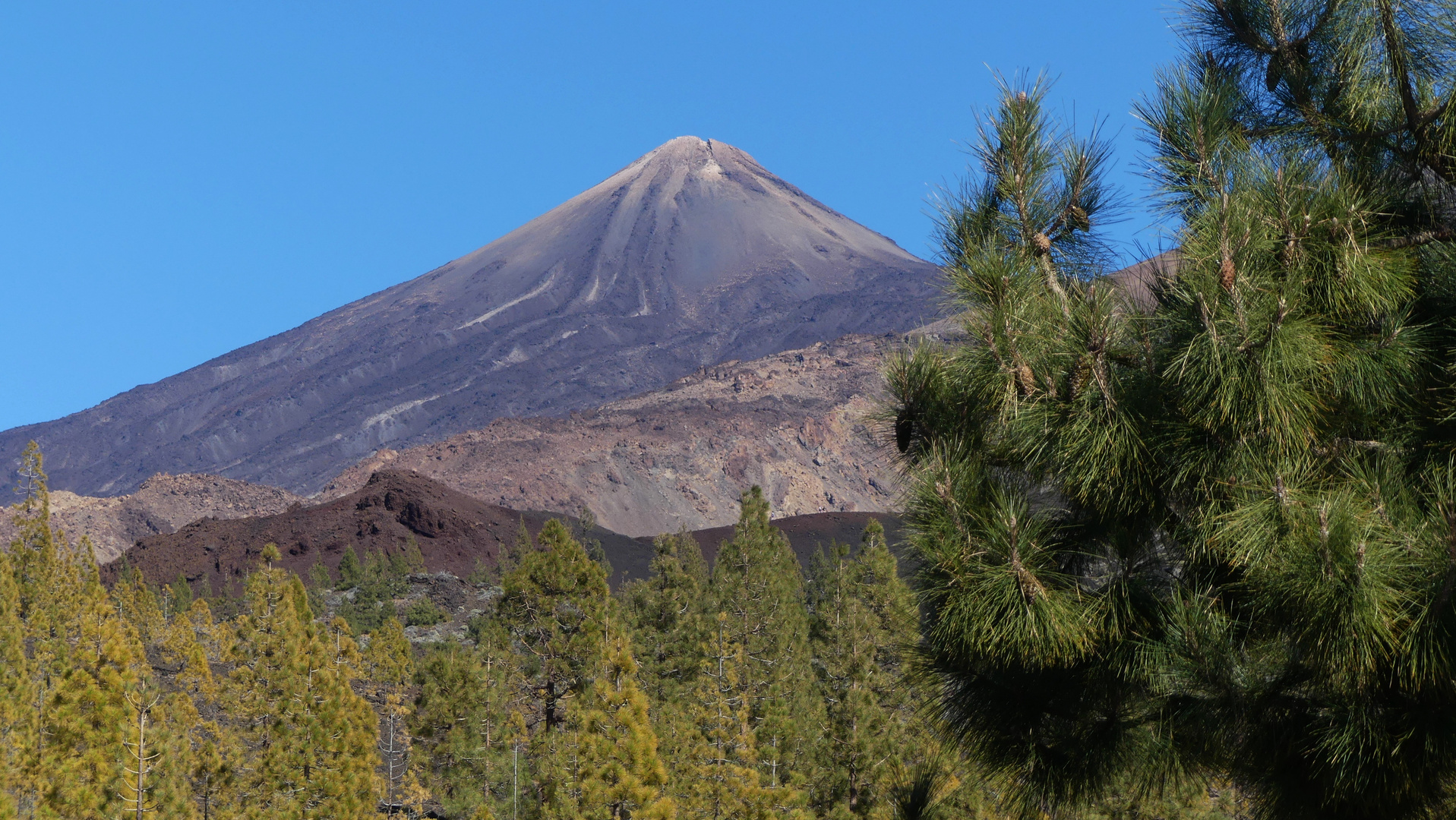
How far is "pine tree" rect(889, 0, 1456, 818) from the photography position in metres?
5.63

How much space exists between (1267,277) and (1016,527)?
5.36ft

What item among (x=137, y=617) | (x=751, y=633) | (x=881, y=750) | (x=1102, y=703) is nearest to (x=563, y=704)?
(x=881, y=750)

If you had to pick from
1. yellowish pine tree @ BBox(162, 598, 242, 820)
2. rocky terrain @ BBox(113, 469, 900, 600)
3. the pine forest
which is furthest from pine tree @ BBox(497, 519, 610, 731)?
rocky terrain @ BBox(113, 469, 900, 600)

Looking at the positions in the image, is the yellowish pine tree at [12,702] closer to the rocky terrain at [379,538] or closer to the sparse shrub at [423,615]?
the sparse shrub at [423,615]

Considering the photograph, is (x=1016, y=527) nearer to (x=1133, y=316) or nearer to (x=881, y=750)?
(x=1133, y=316)

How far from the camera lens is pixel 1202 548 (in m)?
6.14

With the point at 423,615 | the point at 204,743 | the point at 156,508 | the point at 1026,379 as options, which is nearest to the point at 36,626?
the point at 204,743

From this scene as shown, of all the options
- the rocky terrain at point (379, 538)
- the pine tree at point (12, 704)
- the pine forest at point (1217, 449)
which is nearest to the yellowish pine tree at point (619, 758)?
the pine tree at point (12, 704)

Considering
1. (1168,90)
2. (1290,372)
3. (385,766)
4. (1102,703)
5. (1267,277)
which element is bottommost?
(385,766)

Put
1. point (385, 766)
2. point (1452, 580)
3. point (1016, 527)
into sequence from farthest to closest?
1. point (385, 766)
2. point (1016, 527)
3. point (1452, 580)

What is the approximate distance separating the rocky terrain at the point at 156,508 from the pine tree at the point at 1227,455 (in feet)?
449

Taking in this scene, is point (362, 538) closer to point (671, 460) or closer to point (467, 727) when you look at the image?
point (671, 460)

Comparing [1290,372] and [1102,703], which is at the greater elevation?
[1290,372]

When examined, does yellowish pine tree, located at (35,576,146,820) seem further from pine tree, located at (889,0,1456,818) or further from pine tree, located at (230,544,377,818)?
pine tree, located at (889,0,1456,818)
